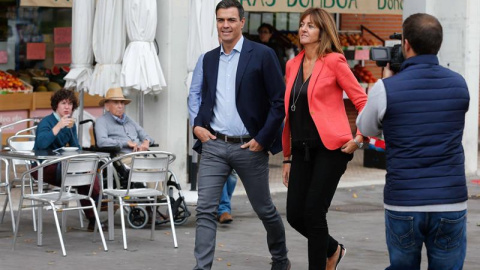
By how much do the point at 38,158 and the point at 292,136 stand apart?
110 inches

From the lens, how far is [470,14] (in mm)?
15141

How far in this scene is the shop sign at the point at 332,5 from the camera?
14930mm

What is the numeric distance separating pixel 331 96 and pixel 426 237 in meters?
2.01

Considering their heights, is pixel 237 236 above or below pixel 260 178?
below

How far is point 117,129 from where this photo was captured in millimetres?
10438

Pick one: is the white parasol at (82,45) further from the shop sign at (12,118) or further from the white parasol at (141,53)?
the shop sign at (12,118)

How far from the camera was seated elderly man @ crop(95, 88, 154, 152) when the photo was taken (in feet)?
33.8

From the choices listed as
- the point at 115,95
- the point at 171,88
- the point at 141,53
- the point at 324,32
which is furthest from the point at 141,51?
the point at 324,32

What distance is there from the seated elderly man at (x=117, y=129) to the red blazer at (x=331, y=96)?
3333mm

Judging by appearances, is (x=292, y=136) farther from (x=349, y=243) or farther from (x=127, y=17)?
(x=127, y=17)

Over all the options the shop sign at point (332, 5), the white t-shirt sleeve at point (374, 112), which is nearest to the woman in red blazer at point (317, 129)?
the white t-shirt sleeve at point (374, 112)

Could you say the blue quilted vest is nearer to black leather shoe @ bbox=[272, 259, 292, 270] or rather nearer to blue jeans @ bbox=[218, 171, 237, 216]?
black leather shoe @ bbox=[272, 259, 292, 270]

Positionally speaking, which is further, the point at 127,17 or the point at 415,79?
the point at 127,17

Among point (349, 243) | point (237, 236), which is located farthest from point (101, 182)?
point (349, 243)
